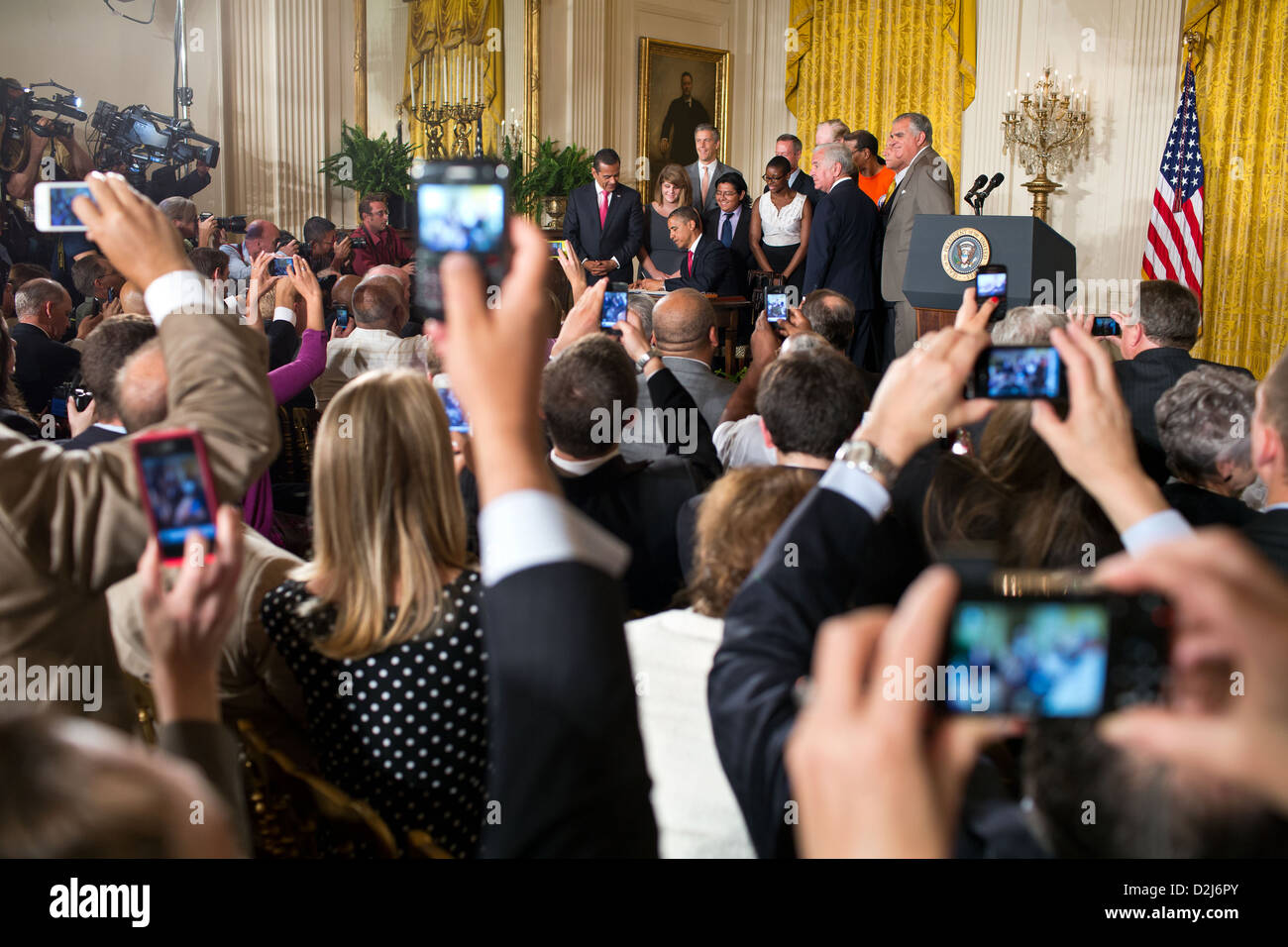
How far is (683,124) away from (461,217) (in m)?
10.1

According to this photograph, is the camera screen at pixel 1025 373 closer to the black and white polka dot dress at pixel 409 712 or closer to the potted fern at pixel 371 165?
the black and white polka dot dress at pixel 409 712

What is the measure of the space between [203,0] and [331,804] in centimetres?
863

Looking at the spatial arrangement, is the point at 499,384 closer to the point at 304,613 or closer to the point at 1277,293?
the point at 304,613

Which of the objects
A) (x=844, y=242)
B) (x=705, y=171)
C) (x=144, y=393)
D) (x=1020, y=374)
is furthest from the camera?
(x=705, y=171)

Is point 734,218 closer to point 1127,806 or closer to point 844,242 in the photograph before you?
point 844,242

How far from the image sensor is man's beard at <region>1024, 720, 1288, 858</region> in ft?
1.58

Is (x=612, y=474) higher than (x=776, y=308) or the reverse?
the reverse

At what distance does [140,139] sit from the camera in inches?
284

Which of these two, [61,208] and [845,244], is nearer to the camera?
[61,208]

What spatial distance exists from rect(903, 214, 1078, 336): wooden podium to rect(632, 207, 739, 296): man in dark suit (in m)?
2.18

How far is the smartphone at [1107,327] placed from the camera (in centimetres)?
388

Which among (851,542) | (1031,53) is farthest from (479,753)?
(1031,53)

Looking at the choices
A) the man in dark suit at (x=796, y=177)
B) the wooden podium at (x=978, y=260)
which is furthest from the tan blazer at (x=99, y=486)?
the man in dark suit at (x=796, y=177)

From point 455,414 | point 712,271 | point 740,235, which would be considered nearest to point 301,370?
point 455,414
